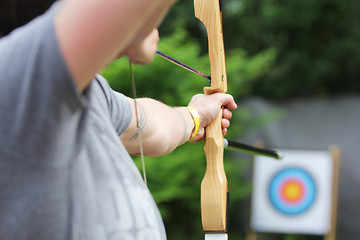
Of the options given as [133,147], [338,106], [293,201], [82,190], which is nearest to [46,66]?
[82,190]

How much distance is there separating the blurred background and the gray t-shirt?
249 cm

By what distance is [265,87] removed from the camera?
492 cm

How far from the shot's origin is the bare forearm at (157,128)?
751 mm

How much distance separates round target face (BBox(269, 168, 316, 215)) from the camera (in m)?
3.68

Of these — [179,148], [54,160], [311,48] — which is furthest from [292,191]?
[54,160]

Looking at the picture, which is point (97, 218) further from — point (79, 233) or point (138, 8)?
point (138, 8)

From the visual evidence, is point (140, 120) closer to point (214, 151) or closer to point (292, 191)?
point (214, 151)

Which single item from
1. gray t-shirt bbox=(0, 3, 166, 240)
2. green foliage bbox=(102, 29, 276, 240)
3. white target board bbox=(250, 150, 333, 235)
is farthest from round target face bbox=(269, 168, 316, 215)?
gray t-shirt bbox=(0, 3, 166, 240)

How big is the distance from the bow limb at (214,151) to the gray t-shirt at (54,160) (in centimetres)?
42

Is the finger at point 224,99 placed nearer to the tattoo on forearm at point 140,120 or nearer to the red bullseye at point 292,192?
the tattoo on forearm at point 140,120

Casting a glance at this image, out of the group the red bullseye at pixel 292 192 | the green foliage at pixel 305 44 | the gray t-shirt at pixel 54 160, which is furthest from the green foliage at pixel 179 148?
the gray t-shirt at pixel 54 160

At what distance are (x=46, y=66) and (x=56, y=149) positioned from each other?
3.0 inches

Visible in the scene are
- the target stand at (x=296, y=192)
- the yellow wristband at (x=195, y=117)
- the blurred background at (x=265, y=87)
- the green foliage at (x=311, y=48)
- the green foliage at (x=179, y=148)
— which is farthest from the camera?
the green foliage at (x=311, y=48)

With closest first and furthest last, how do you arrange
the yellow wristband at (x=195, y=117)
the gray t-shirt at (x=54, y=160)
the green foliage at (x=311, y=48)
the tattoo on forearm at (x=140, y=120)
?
the gray t-shirt at (x=54, y=160), the tattoo on forearm at (x=140, y=120), the yellow wristband at (x=195, y=117), the green foliage at (x=311, y=48)
